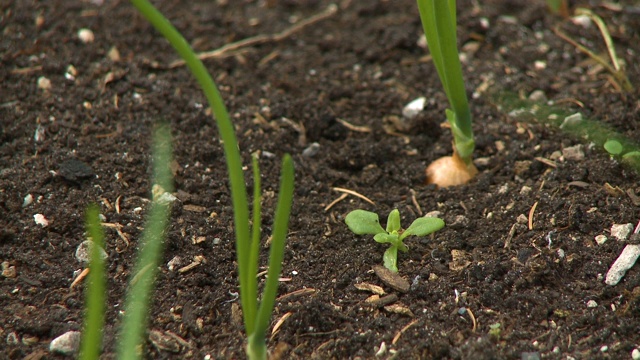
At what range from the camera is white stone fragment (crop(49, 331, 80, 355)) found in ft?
4.11

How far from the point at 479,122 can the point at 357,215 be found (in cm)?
58

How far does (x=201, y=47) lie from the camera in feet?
7.01

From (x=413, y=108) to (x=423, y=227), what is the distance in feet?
1.93

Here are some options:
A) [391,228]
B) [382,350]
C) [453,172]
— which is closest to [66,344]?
[382,350]

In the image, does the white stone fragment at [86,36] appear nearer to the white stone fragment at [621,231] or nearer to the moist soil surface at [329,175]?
the moist soil surface at [329,175]

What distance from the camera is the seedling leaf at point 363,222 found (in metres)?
1.47

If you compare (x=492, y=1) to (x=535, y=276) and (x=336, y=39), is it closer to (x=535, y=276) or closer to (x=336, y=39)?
(x=336, y=39)

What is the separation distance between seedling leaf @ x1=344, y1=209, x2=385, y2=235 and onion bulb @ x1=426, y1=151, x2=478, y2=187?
11.4 inches

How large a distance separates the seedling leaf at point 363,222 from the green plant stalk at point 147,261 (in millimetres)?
402

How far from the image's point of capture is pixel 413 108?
194 centimetres

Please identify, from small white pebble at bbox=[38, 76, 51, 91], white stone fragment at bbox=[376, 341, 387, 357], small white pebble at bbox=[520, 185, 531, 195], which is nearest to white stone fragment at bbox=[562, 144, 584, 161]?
small white pebble at bbox=[520, 185, 531, 195]

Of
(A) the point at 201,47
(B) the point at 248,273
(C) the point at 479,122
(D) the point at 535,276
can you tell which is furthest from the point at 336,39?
(B) the point at 248,273

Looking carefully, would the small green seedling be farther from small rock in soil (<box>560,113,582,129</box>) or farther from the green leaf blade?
small rock in soil (<box>560,113,582,129</box>)

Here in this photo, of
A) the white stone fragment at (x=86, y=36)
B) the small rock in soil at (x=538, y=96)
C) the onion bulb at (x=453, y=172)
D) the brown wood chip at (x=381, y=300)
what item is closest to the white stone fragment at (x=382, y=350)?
the brown wood chip at (x=381, y=300)
